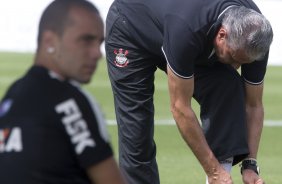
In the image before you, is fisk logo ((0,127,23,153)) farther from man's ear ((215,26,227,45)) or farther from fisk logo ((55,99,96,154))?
man's ear ((215,26,227,45))

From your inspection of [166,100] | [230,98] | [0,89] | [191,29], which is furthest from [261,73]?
[0,89]

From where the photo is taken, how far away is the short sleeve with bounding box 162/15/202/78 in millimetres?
5770

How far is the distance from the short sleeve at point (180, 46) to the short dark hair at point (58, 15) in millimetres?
1888

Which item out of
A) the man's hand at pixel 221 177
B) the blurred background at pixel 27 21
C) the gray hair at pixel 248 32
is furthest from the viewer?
the blurred background at pixel 27 21

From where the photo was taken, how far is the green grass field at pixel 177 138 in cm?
859

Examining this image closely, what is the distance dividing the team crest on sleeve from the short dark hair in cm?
276

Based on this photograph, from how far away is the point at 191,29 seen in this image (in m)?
5.79

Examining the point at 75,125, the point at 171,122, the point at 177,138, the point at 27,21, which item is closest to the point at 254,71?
the point at 75,125

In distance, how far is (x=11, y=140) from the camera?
12.5 feet

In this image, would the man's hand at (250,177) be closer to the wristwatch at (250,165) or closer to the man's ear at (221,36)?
the wristwatch at (250,165)

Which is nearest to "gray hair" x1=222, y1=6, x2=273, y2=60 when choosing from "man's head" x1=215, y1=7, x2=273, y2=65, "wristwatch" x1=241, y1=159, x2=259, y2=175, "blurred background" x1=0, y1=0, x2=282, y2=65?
"man's head" x1=215, y1=7, x2=273, y2=65

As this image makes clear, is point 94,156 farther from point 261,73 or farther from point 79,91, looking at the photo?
point 261,73

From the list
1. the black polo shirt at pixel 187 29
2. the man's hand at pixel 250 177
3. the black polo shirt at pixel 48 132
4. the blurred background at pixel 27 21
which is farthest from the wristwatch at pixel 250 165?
the blurred background at pixel 27 21

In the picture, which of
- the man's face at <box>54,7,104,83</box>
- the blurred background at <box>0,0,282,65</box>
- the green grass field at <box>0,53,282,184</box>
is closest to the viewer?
the man's face at <box>54,7,104,83</box>
